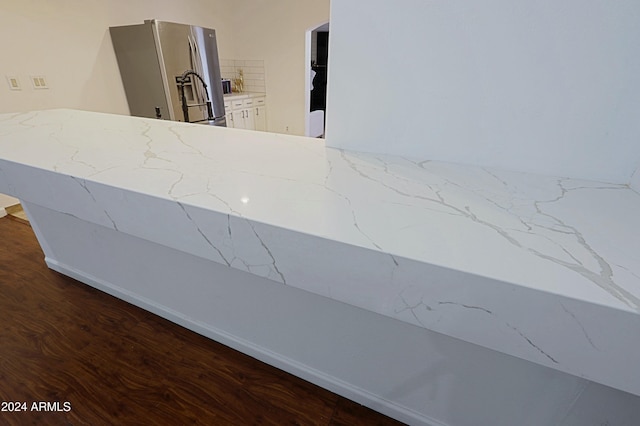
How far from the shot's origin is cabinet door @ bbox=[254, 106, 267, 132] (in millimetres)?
4352

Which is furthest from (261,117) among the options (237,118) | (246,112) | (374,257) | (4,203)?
(374,257)

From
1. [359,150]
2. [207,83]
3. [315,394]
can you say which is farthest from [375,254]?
[207,83]

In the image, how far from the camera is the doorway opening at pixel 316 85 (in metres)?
4.21

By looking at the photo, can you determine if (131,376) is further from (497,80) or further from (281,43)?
(281,43)

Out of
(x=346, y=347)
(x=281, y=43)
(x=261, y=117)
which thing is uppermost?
(x=281, y=43)

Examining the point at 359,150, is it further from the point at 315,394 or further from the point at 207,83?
the point at 207,83

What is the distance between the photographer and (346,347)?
0.95 meters

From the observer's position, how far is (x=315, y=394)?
109 cm

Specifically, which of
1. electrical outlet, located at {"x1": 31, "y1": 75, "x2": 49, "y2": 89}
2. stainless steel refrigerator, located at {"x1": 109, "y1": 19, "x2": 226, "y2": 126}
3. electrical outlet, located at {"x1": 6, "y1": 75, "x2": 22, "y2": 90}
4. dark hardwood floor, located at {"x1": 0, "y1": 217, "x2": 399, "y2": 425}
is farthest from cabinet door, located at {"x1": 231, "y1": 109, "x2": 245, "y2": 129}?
dark hardwood floor, located at {"x1": 0, "y1": 217, "x2": 399, "y2": 425}

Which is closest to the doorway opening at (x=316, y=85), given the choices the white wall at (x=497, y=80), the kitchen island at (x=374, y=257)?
the kitchen island at (x=374, y=257)

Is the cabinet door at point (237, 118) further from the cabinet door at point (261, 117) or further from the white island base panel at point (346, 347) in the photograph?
the white island base panel at point (346, 347)

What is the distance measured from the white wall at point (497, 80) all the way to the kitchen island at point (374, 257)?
3.2 inches

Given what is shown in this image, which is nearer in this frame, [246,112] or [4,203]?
[4,203]

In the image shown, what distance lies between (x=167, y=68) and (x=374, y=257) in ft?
9.66
